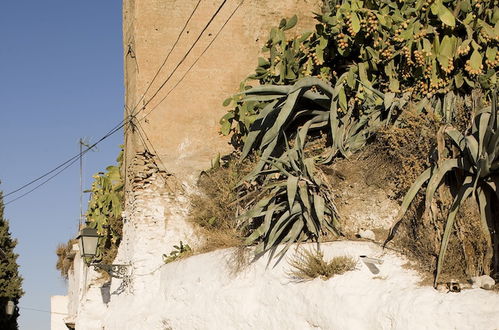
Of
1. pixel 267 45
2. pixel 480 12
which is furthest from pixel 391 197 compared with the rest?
pixel 267 45

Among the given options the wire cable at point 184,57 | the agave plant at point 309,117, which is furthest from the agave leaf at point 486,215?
the wire cable at point 184,57

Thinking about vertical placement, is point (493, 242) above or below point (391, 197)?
below

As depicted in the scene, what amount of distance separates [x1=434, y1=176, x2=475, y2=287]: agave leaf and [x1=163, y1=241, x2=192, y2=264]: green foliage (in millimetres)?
5279

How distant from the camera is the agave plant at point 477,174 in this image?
8.02 meters

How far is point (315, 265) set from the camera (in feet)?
29.6

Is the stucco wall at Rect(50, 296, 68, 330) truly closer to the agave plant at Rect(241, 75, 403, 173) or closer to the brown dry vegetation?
the brown dry vegetation

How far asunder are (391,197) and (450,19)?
237 centimetres

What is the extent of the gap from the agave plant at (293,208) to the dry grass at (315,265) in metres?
0.27

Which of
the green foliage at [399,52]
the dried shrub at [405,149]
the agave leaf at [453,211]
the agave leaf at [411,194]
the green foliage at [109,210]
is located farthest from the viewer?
the green foliage at [109,210]

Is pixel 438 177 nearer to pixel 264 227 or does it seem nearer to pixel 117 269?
pixel 264 227

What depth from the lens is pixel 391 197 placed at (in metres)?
9.65

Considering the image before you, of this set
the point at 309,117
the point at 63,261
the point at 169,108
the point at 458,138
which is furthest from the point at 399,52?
the point at 63,261

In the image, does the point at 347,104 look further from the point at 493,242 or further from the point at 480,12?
the point at 493,242

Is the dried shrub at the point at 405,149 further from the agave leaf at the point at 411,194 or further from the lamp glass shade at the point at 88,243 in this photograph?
the lamp glass shade at the point at 88,243
